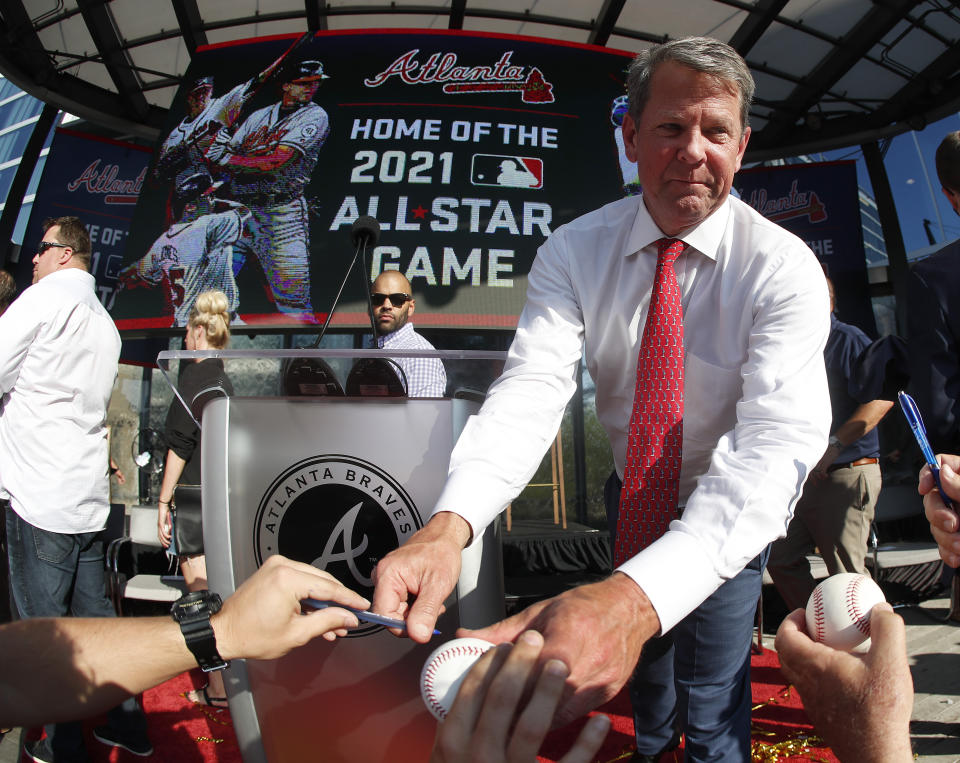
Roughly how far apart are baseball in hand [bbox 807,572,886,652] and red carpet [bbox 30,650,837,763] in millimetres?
1422

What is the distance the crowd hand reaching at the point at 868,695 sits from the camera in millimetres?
682

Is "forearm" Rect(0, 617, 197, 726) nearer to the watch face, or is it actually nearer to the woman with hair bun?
the watch face

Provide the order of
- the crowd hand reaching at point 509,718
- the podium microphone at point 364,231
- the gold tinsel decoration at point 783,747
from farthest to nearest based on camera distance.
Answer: the gold tinsel decoration at point 783,747, the podium microphone at point 364,231, the crowd hand reaching at point 509,718

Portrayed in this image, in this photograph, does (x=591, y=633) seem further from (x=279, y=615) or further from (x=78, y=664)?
(x=78, y=664)

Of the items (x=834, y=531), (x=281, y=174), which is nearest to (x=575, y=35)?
(x=281, y=174)

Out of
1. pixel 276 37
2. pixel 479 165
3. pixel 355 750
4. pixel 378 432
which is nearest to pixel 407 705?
pixel 355 750

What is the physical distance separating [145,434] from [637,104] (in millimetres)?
6240

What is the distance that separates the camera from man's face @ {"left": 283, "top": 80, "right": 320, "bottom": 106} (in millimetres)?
6344

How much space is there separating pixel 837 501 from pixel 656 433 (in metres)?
2.27

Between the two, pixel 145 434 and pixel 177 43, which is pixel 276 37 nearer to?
pixel 177 43

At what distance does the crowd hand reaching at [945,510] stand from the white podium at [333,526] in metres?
0.85

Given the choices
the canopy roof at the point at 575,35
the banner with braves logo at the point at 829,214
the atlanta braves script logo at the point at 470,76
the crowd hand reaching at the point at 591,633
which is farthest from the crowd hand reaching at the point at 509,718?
the banner with braves logo at the point at 829,214

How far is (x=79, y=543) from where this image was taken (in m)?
2.53

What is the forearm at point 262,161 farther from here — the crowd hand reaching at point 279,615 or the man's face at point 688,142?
the crowd hand reaching at point 279,615
